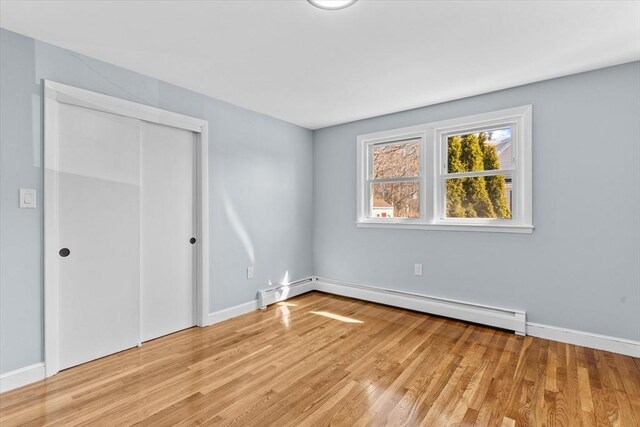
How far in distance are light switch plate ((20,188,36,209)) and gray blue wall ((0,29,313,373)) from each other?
3 centimetres

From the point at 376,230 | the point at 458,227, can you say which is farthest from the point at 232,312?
the point at 458,227

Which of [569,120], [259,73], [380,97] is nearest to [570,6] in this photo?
[569,120]

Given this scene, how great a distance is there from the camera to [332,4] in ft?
6.02

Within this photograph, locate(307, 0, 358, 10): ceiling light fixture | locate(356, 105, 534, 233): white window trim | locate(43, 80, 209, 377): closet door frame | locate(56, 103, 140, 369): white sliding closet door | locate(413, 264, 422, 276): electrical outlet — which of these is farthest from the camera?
locate(413, 264, 422, 276): electrical outlet

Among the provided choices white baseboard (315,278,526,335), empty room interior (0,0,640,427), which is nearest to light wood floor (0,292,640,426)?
empty room interior (0,0,640,427)

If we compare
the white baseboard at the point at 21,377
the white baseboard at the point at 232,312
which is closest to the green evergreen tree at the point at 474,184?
the white baseboard at the point at 232,312

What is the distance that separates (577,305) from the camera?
2.80 metres

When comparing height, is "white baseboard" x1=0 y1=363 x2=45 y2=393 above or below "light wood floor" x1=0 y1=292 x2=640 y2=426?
above

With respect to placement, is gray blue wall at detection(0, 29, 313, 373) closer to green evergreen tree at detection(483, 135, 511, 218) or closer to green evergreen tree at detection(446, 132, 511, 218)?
green evergreen tree at detection(446, 132, 511, 218)

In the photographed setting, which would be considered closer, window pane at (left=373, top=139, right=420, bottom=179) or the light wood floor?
the light wood floor

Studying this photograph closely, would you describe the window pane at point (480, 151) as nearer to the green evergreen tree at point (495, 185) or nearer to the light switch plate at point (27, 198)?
the green evergreen tree at point (495, 185)

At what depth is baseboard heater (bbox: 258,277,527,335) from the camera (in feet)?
10.2

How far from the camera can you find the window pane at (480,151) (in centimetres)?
325

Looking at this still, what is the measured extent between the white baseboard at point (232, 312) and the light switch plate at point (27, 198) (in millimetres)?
1797
